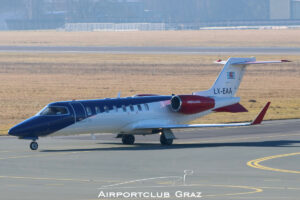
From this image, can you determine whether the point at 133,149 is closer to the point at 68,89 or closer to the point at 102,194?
the point at 102,194

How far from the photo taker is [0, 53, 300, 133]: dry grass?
52.7 meters

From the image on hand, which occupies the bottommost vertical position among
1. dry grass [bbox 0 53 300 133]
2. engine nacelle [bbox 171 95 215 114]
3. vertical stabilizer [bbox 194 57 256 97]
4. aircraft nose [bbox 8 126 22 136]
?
aircraft nose [bbox 8 126 22 136]

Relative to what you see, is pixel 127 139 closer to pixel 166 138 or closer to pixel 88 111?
pixel 166 138

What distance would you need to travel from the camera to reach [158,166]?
85.5 ft

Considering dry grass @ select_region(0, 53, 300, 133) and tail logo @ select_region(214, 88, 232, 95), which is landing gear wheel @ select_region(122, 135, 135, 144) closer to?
tail logo @ select_region(214, 88, 232, 95)

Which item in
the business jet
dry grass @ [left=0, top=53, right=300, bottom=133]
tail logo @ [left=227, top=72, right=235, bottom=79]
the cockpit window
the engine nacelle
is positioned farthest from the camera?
dry grass @ [left=0, top=53, right=300, bottom=133]

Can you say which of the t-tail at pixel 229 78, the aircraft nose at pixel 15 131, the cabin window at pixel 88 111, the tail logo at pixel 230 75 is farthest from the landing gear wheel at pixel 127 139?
the tail logo at pixel 230 75

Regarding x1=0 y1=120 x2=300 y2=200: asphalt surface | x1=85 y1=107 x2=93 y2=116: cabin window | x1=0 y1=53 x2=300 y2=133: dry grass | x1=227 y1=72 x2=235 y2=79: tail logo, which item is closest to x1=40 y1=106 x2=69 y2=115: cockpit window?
x1=85 y1=107 x2=93 y2=116: cabin window

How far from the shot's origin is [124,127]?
33.0 m

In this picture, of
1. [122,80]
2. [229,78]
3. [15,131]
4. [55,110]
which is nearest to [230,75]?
[229,78]

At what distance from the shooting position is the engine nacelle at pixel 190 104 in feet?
112

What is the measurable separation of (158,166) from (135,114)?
24.4 feet

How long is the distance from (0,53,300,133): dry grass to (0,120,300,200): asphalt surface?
8670mm

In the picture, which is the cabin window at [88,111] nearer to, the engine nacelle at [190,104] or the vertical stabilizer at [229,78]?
the engine nacelle at [190,104]
